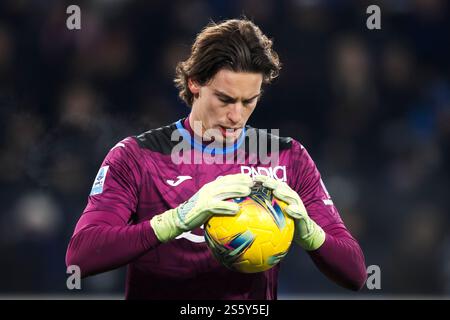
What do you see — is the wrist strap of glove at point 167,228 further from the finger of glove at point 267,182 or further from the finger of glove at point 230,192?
the finger of glove at point 267,182

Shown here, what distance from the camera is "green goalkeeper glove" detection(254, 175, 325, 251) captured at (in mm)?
3010

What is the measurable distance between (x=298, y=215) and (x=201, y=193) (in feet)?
1.29

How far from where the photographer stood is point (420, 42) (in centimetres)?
714

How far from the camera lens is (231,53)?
346 centimetres

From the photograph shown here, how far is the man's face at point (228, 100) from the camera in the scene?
11.2 feet

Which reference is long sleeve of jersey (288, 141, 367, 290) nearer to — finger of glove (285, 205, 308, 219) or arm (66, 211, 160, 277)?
finger of glove (285, 205, 308, 219)

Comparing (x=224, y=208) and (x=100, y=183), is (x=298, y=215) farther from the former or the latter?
(x=100, y=183)

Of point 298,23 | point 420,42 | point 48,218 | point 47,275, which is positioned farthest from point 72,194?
point 420,42

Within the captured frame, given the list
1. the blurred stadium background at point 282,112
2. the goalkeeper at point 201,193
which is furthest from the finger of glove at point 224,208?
the blurred stadium background at point 282,112

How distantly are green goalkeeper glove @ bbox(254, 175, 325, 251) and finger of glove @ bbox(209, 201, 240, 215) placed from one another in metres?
0.17

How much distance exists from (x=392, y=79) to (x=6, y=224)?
3.54m

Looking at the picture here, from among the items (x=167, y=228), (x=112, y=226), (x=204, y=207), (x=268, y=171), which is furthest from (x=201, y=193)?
(x=268, y=171)

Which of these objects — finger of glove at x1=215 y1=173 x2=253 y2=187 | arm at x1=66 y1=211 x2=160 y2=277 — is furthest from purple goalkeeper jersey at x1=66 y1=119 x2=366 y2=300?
finger of glove at x1=215 y1=173 x2=253 y2=187
